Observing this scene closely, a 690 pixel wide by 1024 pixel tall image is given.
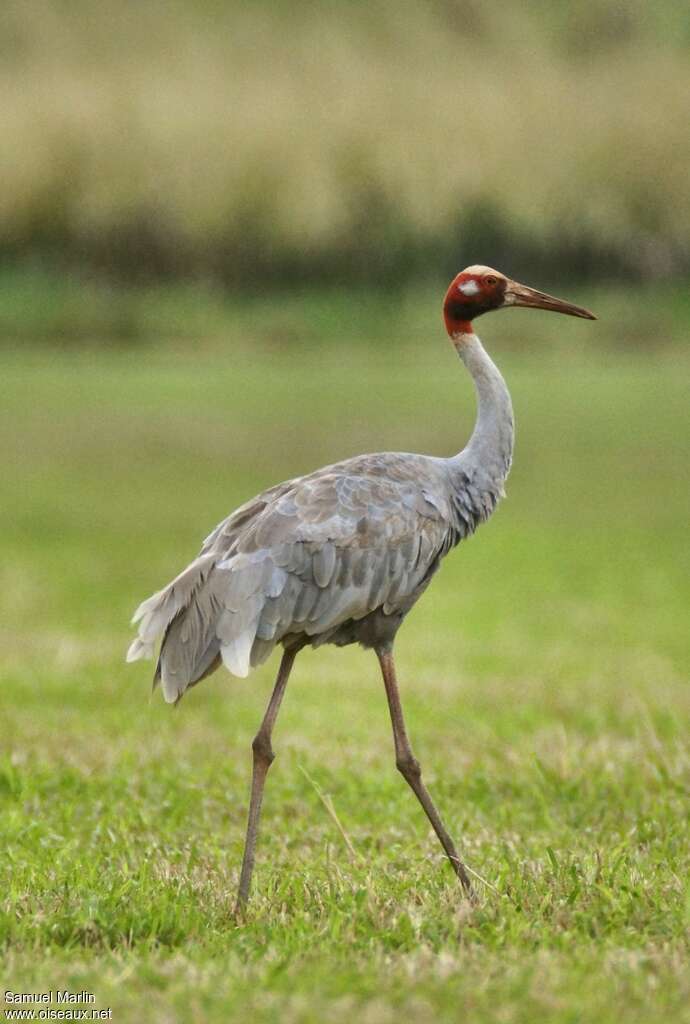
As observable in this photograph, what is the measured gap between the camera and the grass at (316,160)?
4628 centimetres

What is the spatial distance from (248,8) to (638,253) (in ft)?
127

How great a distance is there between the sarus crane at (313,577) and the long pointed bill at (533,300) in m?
0.65

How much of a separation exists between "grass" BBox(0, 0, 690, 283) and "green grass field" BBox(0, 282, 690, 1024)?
946 inches

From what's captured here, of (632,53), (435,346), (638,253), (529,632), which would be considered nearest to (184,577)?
(529,632)

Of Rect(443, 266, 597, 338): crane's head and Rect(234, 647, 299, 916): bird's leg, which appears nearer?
Rect(234, 647, 299, 916): bird's leg

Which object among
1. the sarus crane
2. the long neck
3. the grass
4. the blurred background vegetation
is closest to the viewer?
the sarus crane

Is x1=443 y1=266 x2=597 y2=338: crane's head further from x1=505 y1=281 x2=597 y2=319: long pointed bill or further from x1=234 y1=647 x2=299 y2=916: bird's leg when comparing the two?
x1=234 y1=647 x2=299 y2=916: bird's leg

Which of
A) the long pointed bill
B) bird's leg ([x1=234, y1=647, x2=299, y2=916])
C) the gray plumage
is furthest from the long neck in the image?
bird's leg ([x1=234, y1=647, x2=299, y2=916])

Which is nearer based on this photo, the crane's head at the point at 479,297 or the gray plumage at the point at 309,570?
the gray plumage at the point at 309,570

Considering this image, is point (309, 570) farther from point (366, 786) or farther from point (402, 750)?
point (366, 786)

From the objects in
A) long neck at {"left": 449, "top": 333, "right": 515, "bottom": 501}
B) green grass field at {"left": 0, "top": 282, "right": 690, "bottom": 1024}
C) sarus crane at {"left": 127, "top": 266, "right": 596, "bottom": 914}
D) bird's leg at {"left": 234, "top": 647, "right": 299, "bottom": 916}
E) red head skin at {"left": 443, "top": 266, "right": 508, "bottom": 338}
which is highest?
red head skin at {"left": 443, "top": 266, "right": 508, "bottom": 338}

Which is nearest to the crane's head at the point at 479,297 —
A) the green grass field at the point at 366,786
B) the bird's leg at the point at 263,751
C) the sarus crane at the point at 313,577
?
the sarus crane at the point at 313,577

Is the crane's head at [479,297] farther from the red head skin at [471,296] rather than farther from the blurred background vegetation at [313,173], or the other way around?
the blurred background vegetation at [313,173]

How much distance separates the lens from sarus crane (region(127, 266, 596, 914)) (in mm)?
4988
